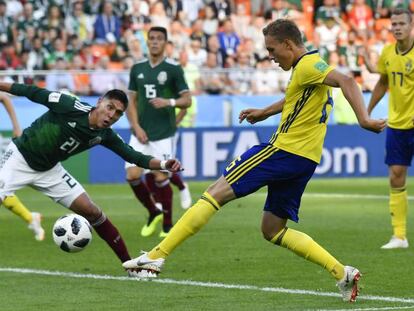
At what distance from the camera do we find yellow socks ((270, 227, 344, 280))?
9242 millimetres

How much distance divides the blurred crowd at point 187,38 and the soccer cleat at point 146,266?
14.0 metres

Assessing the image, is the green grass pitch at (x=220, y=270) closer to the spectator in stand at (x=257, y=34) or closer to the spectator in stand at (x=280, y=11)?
the spectator in stand at (x=257, y=34)

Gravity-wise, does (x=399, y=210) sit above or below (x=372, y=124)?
below

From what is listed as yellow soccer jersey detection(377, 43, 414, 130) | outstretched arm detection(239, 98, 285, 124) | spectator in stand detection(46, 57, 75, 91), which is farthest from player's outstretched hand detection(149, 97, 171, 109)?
spectator in stand detection(46, 57, 75, 91)

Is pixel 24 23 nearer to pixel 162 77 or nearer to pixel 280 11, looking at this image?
pixel 280 11

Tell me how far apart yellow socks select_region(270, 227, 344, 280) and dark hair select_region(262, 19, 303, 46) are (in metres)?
1.53

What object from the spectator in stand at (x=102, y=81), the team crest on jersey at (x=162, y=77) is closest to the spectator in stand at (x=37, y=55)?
the spectator in stand at (x=102, y=81)

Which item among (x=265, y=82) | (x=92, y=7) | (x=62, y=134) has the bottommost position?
(x=265, y=82)

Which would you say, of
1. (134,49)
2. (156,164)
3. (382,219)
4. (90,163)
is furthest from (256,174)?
(134,49)

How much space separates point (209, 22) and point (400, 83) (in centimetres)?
1551

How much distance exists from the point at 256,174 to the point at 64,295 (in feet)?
6.44

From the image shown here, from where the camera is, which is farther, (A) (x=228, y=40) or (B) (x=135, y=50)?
(A) (x=228, y=40)

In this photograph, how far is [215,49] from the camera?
26766mm

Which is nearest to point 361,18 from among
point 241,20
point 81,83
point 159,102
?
point 241,20
